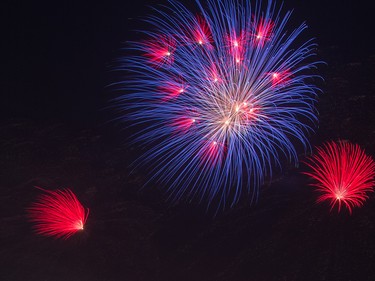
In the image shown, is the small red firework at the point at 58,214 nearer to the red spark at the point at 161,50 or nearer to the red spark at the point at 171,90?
the red spark at the point at 171,90

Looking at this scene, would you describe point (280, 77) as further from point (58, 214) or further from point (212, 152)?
point (58, 214)

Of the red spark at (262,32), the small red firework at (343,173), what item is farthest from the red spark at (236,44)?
the small red firework at (343,173)

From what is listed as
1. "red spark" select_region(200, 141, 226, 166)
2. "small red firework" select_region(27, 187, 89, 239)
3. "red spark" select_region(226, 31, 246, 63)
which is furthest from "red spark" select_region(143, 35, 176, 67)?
"small red firework" select_region(27, 187, 89, 239)

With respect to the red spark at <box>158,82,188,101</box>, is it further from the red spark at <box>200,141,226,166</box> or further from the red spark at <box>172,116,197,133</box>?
the red spark at <box>200,141,226,166</box>

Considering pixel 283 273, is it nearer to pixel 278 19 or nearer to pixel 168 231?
pixel 168 231

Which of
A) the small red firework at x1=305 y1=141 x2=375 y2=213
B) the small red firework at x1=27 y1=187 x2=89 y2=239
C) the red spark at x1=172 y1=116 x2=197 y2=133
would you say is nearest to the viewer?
the small red firework at x1=305 y1=141 x2=375 y2=213

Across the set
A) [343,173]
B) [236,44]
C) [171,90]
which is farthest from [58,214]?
→ [343,173]
